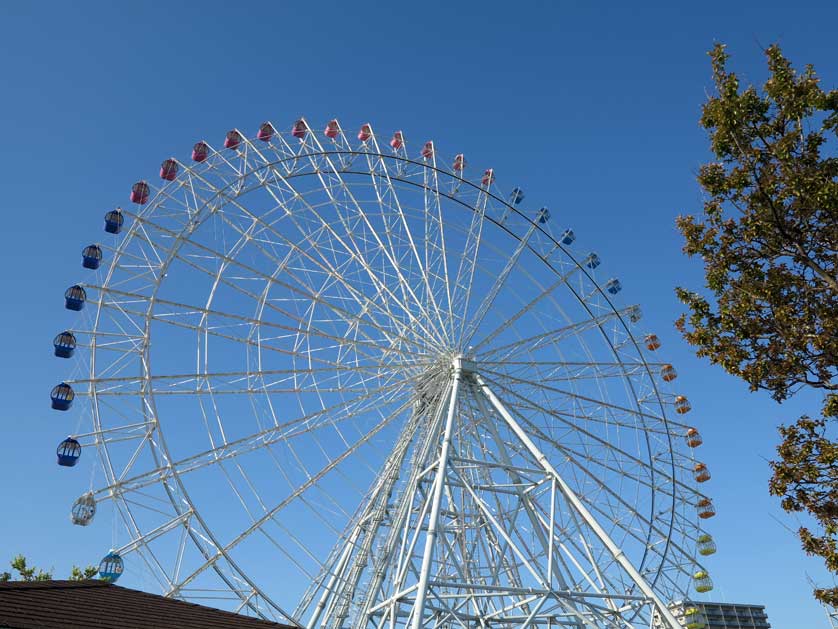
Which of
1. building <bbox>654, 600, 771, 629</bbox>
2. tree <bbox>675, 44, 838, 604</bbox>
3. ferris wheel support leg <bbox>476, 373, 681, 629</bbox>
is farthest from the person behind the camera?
building <bbox>654, 600, 771, 629</bbox>

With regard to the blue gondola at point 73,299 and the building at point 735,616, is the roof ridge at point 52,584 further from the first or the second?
the building at point 735,616

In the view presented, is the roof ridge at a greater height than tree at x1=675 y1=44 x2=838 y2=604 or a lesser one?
lesser

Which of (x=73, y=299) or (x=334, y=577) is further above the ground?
(x=73, y=299)

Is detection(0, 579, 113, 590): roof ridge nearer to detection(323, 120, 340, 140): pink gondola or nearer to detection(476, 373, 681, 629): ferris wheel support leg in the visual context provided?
detection(476, 373, 681, 629): ferris wheel support leg

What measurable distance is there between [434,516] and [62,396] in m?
10.5

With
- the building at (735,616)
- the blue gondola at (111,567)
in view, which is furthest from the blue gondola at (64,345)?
the building at (735,616)

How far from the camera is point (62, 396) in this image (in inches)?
762

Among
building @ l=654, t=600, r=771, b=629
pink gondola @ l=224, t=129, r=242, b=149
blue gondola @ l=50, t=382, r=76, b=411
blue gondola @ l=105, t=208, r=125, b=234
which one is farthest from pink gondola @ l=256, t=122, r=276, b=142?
building @ l=654, t=600, r=771, b=629

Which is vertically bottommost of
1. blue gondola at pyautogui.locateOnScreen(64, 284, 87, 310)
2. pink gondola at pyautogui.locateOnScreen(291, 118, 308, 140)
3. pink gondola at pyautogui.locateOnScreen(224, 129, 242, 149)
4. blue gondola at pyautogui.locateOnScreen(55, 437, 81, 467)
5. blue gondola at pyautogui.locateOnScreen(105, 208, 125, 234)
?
blue gondola at pyautogui.locateOnScreen(55, 437, 81, 467)

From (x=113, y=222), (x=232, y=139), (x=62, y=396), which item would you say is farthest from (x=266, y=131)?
(x=62, y=396)

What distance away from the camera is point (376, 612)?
17.0 metres

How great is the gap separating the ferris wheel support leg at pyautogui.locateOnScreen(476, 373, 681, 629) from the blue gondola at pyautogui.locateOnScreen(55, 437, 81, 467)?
1104 centimetres

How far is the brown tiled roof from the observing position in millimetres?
11422

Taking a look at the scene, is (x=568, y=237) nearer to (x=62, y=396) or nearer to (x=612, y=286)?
(x=612, y=286)
